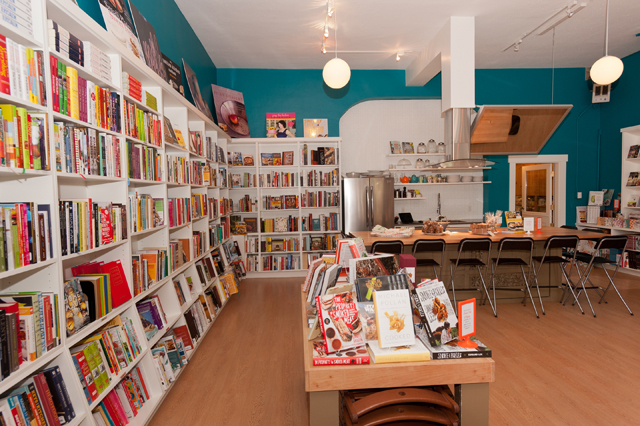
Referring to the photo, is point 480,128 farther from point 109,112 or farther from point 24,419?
point 24,419

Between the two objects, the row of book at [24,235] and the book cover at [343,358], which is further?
the book cover at [343,358]

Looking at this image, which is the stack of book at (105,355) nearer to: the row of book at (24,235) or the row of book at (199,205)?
the row of book at (24,235)

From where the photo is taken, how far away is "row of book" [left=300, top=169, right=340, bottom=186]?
6.60 metres

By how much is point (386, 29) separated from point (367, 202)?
2.76m

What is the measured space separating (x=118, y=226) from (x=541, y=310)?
190 inches

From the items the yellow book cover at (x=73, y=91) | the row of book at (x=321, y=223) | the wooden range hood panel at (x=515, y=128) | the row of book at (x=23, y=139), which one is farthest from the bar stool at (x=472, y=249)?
the row of book at (x=23, y=139)

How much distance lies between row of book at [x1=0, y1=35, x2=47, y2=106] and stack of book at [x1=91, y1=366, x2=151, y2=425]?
5.45 feet

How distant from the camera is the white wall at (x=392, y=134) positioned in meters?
7.07

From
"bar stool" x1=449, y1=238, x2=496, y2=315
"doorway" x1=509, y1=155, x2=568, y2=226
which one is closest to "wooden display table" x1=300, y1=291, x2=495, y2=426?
"bar stool" x1=449, y1=238, x2=496, y2=315

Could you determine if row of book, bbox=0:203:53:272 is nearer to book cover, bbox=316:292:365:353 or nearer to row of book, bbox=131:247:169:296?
row of book, bbox=131:247:169:296

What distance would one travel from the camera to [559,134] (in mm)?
7230

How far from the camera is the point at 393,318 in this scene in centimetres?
165

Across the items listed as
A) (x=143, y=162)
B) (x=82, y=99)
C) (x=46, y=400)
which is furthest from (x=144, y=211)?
(x=46, y=400)

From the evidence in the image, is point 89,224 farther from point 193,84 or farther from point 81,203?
point 193,84
